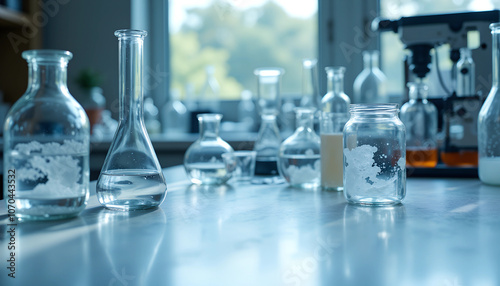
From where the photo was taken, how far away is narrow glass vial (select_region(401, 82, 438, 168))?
124 cm

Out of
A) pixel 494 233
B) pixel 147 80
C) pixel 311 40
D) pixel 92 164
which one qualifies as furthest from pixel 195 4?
pixel 494 233

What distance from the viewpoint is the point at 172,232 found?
586 mm

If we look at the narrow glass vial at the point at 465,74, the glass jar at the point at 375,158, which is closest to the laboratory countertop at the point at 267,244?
the glass jar at the point at 375,158

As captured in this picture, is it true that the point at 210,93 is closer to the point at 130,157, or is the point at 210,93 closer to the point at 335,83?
the point at 335,83

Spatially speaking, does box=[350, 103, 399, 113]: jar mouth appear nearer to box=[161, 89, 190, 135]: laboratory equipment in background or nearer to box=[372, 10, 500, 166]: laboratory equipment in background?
box=[372, 10, 500, 166]: laboratory equipment in background

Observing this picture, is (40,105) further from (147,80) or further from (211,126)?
(147,80)

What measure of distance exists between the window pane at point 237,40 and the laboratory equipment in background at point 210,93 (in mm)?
108

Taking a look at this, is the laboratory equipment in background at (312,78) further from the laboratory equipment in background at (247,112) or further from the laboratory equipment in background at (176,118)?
the laboratory equipment in background at (176,118)

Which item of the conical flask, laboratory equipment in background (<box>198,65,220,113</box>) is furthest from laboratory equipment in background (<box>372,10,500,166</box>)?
laboratory equipment in background (<box>198,65,220,113</box>)

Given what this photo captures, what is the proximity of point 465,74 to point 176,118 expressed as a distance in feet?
5.34

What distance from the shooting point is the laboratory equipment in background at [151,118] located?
2557 millimetres

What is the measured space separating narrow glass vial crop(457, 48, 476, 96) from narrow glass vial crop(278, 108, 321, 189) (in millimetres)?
486

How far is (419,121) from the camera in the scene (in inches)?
49.3

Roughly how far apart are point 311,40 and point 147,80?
91cm
